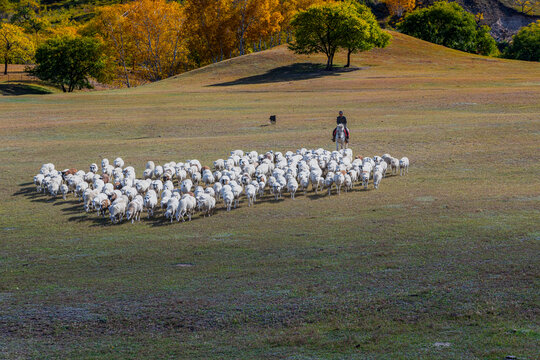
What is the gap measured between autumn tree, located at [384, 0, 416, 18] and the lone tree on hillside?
70563 mm

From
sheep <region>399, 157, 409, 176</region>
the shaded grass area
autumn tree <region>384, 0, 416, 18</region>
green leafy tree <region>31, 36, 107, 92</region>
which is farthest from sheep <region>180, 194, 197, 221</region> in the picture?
autumn tree <region>384, 0, 416, 18</region>

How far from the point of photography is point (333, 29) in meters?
81.1

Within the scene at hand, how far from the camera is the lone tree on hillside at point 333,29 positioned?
79500 mm

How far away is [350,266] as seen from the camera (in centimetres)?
1355

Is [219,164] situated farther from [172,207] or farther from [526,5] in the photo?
[526,5]

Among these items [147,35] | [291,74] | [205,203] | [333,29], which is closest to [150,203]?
[205,203]

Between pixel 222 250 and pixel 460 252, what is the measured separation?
6.09 meters

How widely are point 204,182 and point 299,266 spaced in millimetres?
11725

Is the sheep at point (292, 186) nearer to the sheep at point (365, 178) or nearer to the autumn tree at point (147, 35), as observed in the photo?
the sheep at point (365, 178)

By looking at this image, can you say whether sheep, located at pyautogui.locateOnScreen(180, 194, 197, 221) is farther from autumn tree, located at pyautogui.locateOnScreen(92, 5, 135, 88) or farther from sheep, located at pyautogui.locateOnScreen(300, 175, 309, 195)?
autumn tree, located at pyautogui.locateOnScreen(92, 5, 135, 88)

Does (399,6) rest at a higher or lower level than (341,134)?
higher

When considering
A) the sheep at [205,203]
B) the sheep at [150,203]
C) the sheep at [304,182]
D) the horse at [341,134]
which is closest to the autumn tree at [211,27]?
the horse at [341,134]

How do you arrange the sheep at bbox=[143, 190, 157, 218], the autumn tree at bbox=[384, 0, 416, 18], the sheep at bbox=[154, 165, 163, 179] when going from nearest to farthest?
the sheep at bbox=[143, 190, 157, 218]
the sheep at bbox=[154, 165, 163, 179]
the autumn tree at bbox=[384, 0, 416, 18]

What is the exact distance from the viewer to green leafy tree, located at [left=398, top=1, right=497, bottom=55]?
11638 centimetres
